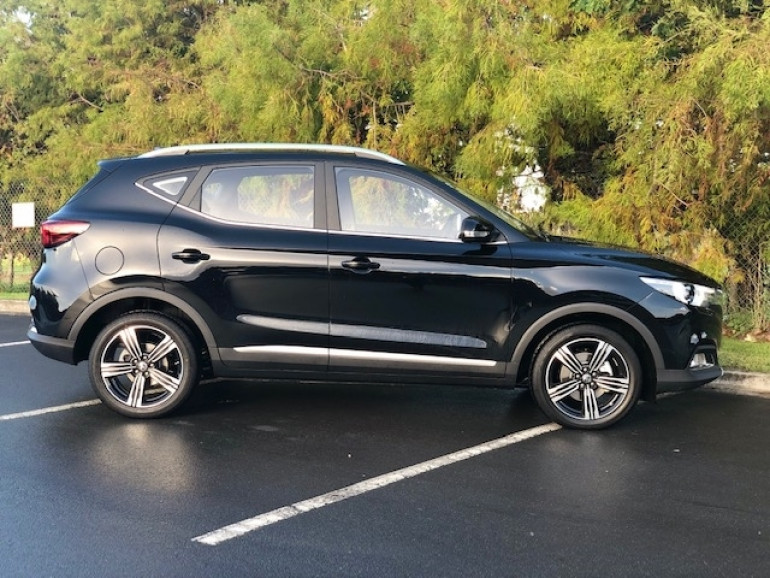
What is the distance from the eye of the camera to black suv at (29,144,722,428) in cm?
531

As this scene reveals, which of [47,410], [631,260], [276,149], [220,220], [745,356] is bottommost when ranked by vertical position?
[47,410]

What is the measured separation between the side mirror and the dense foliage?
3.16 metres

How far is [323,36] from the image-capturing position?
9.79 metres

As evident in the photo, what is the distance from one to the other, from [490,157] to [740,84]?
109 inches

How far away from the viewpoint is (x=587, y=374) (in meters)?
5.37

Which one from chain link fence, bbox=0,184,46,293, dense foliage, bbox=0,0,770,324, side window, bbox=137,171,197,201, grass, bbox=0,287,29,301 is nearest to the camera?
side window, bbox=137,171,197,201

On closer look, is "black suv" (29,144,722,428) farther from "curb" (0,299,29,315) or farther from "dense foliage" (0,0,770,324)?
"curb" (0,299,29,315)

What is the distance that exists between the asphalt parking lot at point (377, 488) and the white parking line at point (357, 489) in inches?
0.5

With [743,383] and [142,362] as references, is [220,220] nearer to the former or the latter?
[142,362]

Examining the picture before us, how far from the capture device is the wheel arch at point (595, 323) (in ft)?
17.3

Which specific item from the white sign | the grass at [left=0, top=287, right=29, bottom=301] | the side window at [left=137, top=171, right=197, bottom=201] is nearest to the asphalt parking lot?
the side window at [left=137, top=171, right=197, bottom=201]

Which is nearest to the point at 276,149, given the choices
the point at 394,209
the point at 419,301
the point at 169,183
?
the point at 169,183

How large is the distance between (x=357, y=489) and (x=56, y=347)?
2.59m

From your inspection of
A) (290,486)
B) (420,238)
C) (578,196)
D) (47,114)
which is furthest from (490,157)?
(47,114)
